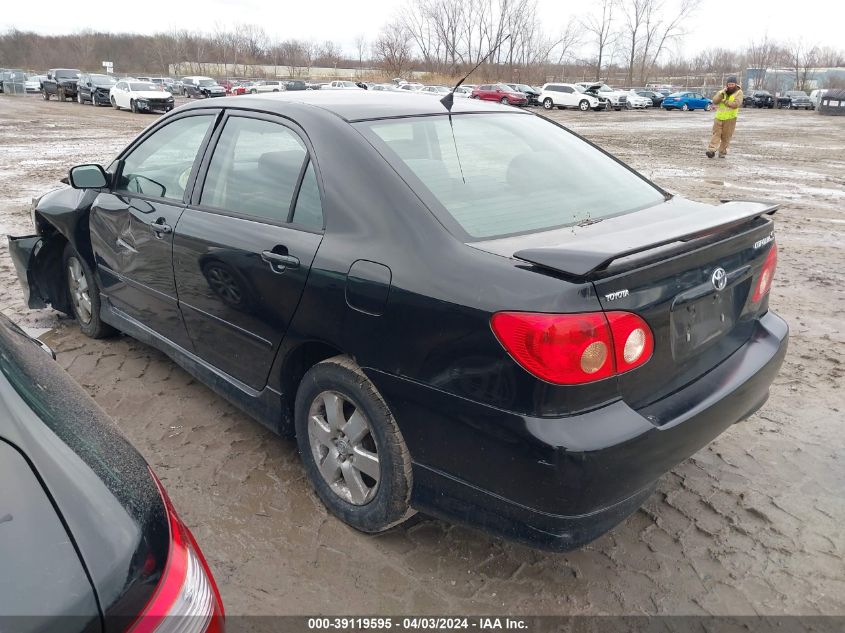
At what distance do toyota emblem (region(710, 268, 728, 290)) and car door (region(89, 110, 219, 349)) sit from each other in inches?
96.3

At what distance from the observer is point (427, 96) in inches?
137

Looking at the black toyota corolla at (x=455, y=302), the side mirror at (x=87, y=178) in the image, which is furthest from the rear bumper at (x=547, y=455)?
the side mirror at (x=87, y=178)

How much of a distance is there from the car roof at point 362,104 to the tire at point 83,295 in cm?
155

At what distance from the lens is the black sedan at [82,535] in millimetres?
1163

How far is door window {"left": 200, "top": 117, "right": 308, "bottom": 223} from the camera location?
288cm

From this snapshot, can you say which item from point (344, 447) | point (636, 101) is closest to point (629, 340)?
point (344, 447)

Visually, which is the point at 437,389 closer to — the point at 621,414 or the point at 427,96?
the point at 621,414

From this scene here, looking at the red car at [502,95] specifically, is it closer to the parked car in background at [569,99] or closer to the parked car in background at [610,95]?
the parked car in background at [569,99]

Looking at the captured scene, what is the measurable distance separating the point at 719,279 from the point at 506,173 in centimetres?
98

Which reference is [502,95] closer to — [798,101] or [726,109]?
[798,101]

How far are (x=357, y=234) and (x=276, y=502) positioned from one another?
1.26 meters

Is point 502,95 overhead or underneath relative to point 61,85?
overhead

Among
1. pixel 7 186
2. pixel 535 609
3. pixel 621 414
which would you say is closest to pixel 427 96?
pixel 621 414

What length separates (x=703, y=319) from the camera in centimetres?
237
